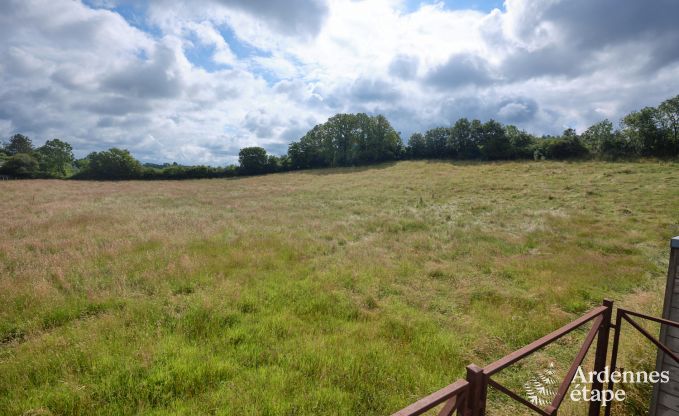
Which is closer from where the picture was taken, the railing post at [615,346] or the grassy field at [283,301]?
the railing post at [615,346]

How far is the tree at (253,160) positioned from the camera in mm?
66062

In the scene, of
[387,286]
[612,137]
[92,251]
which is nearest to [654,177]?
[612,137]

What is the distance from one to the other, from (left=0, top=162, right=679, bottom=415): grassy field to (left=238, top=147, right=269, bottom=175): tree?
163 ft

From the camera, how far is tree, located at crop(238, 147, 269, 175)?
6606 cm

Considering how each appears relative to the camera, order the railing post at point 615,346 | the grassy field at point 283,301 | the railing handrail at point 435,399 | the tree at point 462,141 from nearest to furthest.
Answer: the railing handrail at point 435,399 < the railing post at point 615,346 < the grassy field at point 283,301 < the tree at point 462,141

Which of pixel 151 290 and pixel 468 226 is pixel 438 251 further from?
pixel 151 290

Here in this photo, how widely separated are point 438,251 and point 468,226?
5577mm

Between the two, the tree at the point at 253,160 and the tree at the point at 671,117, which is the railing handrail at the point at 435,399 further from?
the tree at the point at 253,160

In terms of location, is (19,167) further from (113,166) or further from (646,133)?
(646,133)

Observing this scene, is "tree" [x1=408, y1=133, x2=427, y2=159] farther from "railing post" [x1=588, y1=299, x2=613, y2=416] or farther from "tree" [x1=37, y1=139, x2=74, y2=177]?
"tree" [x1=37, y1=139, x2=74, y2=177]

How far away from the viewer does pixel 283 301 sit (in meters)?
7.23

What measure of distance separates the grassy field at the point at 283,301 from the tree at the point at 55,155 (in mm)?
85522

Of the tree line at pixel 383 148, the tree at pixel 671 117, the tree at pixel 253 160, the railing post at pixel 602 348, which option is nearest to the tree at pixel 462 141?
the tree line at pixel 383 148

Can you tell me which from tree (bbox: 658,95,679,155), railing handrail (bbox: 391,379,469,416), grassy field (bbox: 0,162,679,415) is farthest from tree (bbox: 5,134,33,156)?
tree (bbox: 658,95,679,155)
